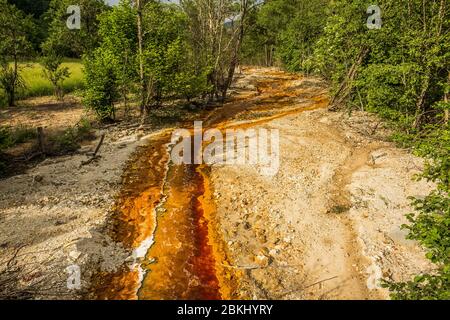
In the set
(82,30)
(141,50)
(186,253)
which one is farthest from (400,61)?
(82,30)

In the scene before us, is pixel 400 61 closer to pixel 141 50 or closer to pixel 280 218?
pixel 280 218

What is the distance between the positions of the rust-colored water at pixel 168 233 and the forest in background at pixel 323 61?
5502 millimetres

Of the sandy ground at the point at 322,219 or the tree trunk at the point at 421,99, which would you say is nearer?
the sandy ground at the point at 322,219

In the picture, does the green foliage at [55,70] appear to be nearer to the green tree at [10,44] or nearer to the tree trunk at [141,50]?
the green tree at [10,44]

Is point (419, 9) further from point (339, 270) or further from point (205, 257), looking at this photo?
point (205, 257)

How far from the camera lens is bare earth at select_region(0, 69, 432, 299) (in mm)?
10469

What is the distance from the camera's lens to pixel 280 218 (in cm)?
1352

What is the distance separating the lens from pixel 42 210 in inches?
527

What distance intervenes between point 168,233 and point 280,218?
4.39 m

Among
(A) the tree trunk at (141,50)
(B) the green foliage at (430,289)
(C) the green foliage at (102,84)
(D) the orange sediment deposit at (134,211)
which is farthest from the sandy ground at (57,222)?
(B) the green foliage at (430,289)

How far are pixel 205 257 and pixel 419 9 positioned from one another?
57.0 feet

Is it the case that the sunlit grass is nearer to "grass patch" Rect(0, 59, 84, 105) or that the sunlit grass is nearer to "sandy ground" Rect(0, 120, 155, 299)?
"grass patch" Rect(0, 59, 84, 105)

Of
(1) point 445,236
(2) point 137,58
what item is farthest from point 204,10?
(1) point 445,236

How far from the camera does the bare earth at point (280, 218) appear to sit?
1047 centimetres
